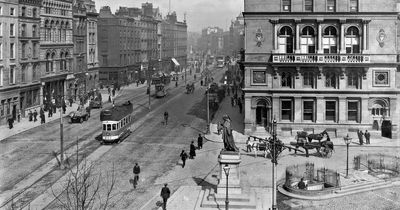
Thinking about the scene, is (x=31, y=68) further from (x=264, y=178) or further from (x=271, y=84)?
(x=264, y=178)

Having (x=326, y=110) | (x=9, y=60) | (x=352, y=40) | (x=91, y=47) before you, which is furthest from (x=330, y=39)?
(x=91, y=47)

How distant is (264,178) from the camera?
3547cm

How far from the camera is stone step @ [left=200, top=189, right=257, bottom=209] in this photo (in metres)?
28.9

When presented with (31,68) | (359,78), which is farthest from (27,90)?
(359,78)

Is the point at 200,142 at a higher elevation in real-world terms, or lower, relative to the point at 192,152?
higher

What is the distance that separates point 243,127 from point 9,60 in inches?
1214

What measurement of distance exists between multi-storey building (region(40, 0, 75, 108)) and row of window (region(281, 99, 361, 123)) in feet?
116

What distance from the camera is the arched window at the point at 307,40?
5134 centimetres

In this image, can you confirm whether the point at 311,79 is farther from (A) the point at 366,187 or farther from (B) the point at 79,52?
(B) the point at 79,52

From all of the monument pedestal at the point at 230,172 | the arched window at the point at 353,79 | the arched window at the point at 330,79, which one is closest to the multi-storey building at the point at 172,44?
the arched window at the point at 330,79

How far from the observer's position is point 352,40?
5109 centimetres

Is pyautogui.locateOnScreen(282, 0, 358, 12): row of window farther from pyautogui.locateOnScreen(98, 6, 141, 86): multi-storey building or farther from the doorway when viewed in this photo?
pyautogui.locateOnScreen(98, 6, 141, 86): multi-storey building

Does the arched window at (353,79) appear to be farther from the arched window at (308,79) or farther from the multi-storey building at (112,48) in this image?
the multi-storey building at (112,48)

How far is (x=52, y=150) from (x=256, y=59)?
22292 millimetres
